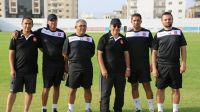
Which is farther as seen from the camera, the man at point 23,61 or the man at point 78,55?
the man at point 78,55

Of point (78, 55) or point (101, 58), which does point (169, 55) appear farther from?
point (78, 55)

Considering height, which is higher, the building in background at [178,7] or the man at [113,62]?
the building in background at [178,7]

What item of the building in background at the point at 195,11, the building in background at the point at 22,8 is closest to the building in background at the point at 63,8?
the building in background at the point at 22,8

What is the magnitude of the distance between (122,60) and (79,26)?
1.07m

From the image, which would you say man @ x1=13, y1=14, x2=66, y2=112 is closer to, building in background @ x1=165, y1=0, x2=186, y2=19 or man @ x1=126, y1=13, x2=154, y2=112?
man @ x1=126, y1=13, x2=154, y2=112

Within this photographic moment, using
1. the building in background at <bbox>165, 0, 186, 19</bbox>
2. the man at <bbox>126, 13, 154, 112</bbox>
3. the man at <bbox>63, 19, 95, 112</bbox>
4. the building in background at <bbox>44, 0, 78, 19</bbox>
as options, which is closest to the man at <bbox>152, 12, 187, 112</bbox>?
the man at <bbox>126, 13, 154, 112</bbox>

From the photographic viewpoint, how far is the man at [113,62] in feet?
23.8

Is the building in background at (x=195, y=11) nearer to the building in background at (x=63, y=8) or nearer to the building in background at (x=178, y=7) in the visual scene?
the building in background at (x=178, y=7)

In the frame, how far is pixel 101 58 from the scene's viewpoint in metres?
7.26

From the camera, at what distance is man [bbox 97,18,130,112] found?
23.8ft

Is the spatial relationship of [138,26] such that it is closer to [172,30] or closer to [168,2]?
[172,30]

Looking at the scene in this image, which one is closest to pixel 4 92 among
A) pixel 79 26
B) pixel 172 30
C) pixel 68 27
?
pixel 79 26

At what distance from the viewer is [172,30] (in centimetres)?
740

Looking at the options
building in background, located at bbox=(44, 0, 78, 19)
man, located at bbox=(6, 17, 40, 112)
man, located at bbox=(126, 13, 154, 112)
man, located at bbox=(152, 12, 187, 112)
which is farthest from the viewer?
building in background, located at bbox=(44, 0, 78, 19)
